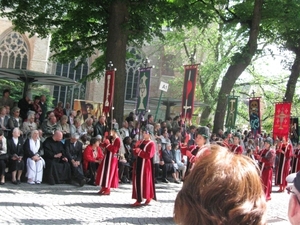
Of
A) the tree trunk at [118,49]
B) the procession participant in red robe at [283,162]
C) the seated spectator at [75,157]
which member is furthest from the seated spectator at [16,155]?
the procession participant in red robe at [283,162]

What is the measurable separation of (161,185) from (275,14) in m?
9.27

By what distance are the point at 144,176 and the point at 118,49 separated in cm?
725

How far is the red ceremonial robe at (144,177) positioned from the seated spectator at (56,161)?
337cm

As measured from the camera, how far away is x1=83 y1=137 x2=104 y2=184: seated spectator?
13.7 meters

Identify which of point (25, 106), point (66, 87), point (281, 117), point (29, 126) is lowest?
point (29, 126)

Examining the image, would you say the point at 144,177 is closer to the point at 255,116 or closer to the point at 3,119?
the point at 3,119

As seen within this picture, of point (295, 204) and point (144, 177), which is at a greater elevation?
point (295, 204)

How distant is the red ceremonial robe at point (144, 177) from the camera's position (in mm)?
10250

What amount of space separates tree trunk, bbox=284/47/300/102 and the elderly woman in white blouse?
642 inches

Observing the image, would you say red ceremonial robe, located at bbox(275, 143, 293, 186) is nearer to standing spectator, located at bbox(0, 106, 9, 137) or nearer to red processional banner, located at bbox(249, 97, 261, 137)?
red processional banner, located at bbox(249, 97, 261, 137)

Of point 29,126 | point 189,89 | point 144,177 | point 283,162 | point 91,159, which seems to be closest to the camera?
point 144,177

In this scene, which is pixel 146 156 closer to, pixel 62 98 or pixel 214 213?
pixel 214 213

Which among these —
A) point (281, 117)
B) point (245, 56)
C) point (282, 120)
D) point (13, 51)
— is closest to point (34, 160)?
point (245, 56)

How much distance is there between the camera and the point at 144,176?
1033 cm
